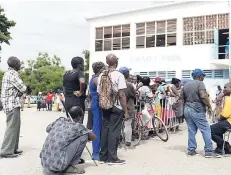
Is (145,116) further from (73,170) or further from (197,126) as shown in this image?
(73,170)

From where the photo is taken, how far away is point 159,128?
940 cm

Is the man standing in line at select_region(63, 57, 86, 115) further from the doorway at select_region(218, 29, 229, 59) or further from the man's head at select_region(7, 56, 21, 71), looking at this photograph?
the doorway at select_region(218, 29, 229, 59)

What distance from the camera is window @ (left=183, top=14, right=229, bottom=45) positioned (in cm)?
2275

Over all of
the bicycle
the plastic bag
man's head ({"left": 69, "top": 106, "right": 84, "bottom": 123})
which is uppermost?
man's head ({"left": 69, "top": 106, "right": 84, "bottom": 123})

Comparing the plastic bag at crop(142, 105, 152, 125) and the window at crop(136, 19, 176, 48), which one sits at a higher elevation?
the window at crop(136, 19, 176, 48)

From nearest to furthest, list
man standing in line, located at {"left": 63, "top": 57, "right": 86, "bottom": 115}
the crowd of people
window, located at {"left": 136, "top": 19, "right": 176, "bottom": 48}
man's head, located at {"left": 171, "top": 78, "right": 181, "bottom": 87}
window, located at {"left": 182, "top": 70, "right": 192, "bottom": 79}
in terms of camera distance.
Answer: the crowd of people, man standing in line, located at {"left": 63, "top": 57, "right": 86, "bottom": 115}, man's head, located at {"left": 171, "top": 78, "right": 181, "bottom": 87}, window, located at {"left": 182, "top": 70, "right": 192, "bottom": 79}, window, located at {"left": 136, "top": 19, "right": 176, "bottom": 48}

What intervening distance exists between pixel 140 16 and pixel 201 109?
65.1ft

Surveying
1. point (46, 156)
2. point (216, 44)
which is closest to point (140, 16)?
point (216, 44)

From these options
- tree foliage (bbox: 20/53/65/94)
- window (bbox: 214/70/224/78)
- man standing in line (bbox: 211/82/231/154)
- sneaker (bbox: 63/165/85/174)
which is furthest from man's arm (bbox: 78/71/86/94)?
tree foliage (bbox: 20/53/65/94)

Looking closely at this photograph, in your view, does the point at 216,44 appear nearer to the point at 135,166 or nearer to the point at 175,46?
the point at 175,46

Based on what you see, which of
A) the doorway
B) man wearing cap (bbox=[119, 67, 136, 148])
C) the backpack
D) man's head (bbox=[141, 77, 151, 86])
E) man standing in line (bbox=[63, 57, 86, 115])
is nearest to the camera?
the backpack

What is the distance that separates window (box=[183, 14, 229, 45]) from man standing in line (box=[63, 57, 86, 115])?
1750 centimetres

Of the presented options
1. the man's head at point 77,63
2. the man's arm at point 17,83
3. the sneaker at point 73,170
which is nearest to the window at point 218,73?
the man's head at point 77,63

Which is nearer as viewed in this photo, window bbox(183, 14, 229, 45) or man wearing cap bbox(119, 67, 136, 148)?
man wearing cap bbox(119, 67, 136, 148)
